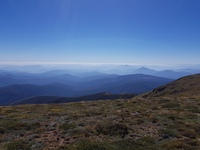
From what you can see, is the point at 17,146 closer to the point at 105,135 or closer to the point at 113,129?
the point at 105,135

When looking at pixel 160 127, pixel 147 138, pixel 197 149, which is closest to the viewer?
pixel 197 149

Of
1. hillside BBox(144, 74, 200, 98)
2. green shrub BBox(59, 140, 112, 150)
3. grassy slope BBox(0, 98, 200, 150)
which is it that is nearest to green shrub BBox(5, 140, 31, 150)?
grassy slope BBox(0, 98, 200, 150)

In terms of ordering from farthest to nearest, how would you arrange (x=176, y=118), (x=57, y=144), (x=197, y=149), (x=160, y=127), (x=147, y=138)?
(x=176, y=118)
(x=160, y=127)
(x=147, y=138)
(x=57, y=144)
(x=197, y=149)

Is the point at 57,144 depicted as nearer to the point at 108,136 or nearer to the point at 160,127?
the point at 108,136

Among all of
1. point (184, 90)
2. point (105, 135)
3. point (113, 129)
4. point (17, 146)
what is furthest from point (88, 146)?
point (184, 90)

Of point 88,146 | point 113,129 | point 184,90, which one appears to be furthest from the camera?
point 184,90

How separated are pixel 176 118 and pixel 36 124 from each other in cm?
1536

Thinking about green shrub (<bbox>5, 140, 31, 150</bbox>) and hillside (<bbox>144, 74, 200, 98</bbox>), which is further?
hillside (<bbox>144, 74, 200, 98</bbox>)

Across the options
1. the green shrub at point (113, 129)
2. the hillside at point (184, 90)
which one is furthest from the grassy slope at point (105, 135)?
the hillside at point (184, 90)

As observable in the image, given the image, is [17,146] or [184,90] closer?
[17,146]

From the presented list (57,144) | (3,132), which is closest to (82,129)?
(57,144)

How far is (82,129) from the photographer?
1709cm

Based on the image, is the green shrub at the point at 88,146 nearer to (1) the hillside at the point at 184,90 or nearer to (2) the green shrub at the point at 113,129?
(2) the green shrub at the point at 113,129

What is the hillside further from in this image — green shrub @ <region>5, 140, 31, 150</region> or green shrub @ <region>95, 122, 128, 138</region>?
green shrub @ <region>5, 140, 31, 150</region>
